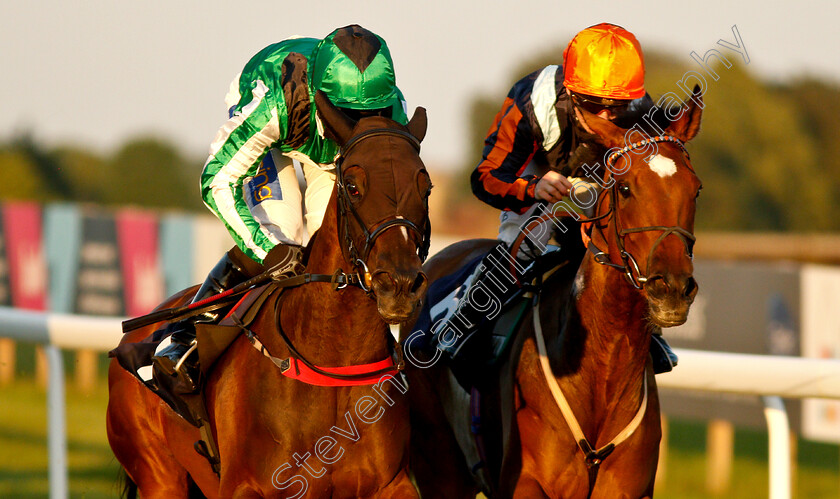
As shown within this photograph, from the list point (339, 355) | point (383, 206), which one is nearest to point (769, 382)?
point (339, 355)

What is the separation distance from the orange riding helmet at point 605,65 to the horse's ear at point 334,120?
1.00 meters

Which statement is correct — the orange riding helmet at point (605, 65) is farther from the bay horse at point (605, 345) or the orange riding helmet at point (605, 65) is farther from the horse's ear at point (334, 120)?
the horse's ear at point (334, 120)

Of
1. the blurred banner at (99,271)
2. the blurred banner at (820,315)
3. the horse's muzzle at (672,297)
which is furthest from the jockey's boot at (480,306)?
the blurred banner at (99,271)

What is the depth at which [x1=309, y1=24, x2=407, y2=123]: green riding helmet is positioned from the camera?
11.6ft

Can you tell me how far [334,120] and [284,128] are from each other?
0.48 m

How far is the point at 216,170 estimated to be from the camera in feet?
12.5

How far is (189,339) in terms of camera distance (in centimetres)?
396

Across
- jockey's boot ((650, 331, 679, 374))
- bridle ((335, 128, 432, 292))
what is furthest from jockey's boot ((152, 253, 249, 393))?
jockey's boot ((650, 331, 679, 374))

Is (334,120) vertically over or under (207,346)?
over

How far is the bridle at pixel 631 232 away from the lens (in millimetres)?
3389

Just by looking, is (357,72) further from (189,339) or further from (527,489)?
(527,489)

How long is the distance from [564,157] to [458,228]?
3418cm

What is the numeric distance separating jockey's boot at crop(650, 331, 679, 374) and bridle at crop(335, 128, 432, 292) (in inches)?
48.9

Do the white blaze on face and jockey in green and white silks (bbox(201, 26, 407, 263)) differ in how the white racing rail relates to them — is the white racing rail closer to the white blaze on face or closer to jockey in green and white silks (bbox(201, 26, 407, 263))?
the white blaze on face
